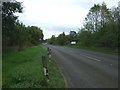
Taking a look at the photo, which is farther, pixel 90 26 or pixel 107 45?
pixel 90 26

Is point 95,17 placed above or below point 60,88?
above

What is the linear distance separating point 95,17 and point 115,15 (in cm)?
1546

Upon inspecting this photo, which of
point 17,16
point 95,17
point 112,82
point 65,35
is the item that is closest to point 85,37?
point 95,17

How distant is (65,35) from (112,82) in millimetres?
106620

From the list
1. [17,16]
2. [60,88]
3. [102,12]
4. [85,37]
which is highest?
[102,12]

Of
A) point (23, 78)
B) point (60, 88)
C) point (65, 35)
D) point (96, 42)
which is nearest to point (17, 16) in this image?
point (23, 78)

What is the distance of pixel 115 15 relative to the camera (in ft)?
95.0

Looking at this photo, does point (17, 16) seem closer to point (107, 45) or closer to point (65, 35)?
point (107, 45)

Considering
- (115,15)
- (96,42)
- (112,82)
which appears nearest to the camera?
(112,82)

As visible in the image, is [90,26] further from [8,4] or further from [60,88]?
[60,88]

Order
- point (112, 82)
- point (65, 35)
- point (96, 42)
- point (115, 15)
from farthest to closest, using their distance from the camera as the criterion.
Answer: point (65, 35)
point (96, 42)
point (115, 15)
point (112, 82)

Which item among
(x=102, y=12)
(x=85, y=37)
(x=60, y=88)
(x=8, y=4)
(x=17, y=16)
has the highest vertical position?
(x=102, y=12)

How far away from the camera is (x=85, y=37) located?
42.4 metres

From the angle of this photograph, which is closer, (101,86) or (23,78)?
(101,86)
